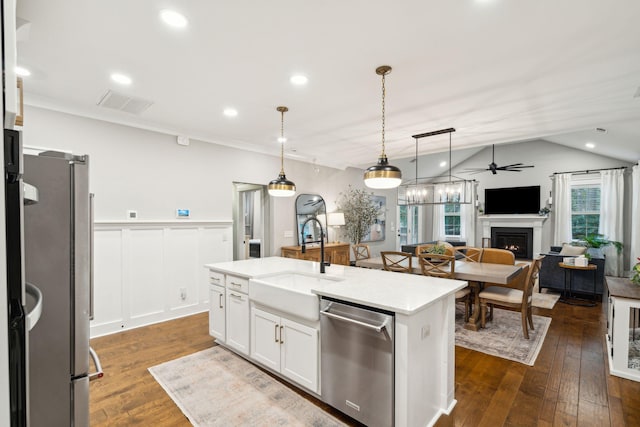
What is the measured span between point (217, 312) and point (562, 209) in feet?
27.8

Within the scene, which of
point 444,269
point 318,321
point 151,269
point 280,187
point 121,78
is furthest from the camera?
point 151,269

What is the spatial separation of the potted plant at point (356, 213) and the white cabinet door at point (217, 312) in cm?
419

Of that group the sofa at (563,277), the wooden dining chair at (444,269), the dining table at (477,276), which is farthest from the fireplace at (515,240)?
the wooden dining chair at (444,269)

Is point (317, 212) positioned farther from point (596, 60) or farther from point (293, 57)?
point (596, 60)

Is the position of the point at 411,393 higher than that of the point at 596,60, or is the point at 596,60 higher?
the point at 596,60

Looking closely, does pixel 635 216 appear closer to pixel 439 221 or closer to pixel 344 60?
pixel 439 221

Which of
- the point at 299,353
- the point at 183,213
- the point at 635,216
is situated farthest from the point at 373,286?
the point at 635,216

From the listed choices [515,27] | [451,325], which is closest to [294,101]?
[515,27]

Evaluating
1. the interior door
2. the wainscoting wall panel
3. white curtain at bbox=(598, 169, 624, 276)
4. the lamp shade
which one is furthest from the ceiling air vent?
white curtain at bbox=(598, 169, 624, 276)

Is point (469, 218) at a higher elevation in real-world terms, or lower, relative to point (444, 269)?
higher

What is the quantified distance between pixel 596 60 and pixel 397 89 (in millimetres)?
1546

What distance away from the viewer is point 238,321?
114 inches

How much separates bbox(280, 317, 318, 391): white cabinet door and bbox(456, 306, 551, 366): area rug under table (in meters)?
1.93

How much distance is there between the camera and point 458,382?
99.9 inches
